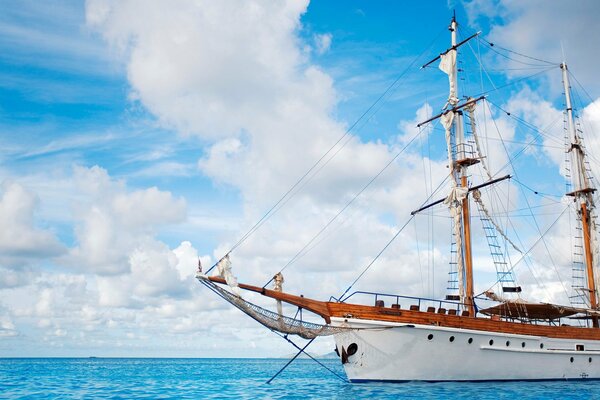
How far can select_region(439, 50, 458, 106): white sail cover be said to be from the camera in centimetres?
3909

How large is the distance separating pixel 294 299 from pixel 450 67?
2283 cm

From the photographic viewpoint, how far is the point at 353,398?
22.7m

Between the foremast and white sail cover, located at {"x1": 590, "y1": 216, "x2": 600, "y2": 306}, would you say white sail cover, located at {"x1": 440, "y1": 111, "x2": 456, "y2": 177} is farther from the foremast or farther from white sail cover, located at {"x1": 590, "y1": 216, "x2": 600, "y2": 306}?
white sail cover, located at {"x1": 590, "y1": 216, "x2": 600, "y2": 306}

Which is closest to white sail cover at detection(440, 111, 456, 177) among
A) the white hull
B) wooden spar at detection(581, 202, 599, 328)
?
the white hull

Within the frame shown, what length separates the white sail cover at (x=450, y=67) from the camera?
39.1 m

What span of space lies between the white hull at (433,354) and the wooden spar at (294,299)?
2.39 ft

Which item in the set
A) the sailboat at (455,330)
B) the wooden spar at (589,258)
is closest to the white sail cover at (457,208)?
the sailboat at (455,330)

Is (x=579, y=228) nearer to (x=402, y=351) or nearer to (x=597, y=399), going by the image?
(x=597, y=399)

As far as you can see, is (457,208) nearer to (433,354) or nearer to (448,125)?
(448,125)

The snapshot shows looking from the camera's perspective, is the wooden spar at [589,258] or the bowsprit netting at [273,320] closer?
the bowsprit netting at [273,320]

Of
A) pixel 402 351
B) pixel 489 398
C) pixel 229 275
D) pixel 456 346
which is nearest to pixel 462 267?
pixel 456 346

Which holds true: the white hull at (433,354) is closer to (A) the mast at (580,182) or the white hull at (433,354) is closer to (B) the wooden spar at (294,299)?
(B) the wooden spar at (294,299)

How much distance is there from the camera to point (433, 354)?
27.3 meters

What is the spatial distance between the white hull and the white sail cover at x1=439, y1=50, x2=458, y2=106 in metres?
17.8
